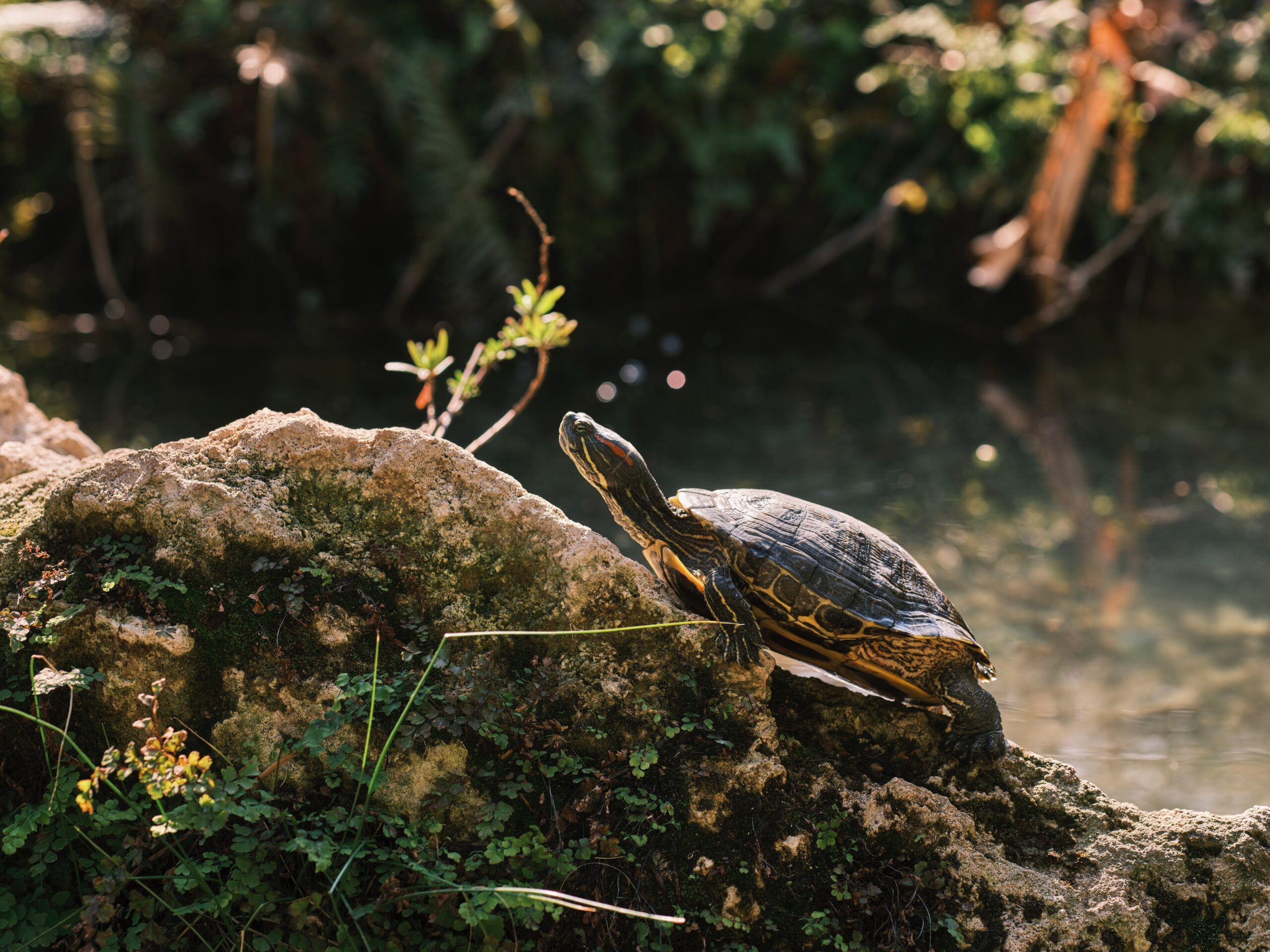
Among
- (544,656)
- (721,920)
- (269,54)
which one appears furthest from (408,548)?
(269,54)

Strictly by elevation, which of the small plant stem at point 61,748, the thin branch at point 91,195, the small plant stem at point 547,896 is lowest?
the small plant stem at point 61,748

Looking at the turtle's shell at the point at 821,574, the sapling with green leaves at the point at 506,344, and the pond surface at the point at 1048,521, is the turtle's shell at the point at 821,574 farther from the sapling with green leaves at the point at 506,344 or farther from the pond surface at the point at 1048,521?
the pond surface at the point at 1048,521

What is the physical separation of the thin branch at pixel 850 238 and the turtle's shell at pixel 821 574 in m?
7.98

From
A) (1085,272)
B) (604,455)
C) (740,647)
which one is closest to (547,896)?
(740,647)

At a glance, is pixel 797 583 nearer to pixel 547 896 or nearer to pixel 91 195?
pixel 547 896

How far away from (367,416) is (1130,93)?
25.1ft

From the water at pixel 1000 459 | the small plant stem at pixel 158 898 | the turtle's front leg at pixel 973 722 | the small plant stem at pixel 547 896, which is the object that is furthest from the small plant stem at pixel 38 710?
the water at pixel 1000 459

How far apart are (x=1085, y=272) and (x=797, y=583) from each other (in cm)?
869

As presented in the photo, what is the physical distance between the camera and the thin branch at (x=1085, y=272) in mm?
9906

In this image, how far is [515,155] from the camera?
396 inches

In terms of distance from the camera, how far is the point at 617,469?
8.97ft

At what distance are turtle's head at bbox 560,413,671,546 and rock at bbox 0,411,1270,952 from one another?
13 cm

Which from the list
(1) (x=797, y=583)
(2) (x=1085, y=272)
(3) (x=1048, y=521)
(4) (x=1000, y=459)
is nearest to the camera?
(1) (x=797, y=583)

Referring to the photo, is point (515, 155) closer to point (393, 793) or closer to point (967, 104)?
point (967, 104)
